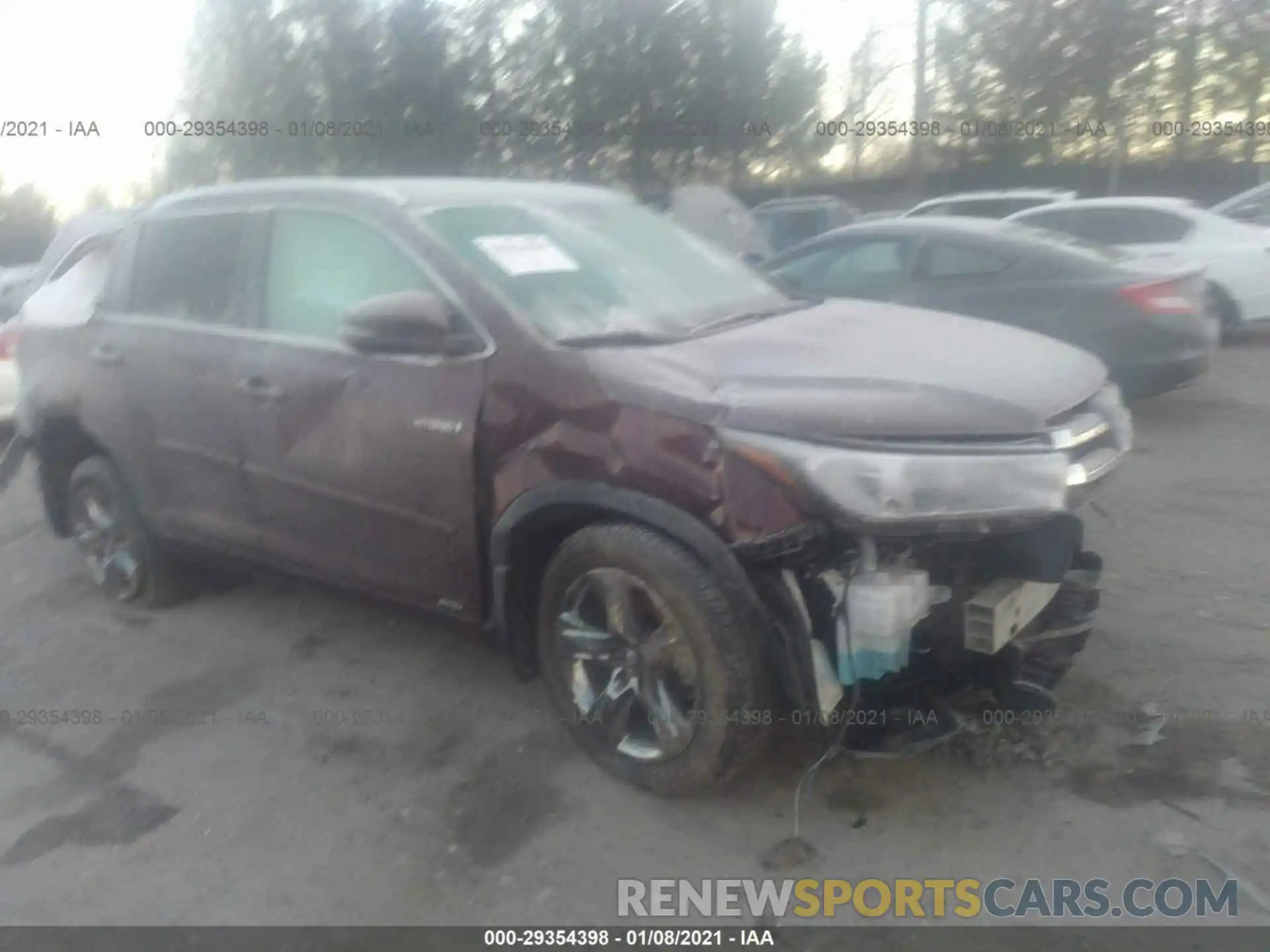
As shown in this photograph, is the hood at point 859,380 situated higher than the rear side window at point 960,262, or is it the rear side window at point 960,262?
the hood at point 859,380

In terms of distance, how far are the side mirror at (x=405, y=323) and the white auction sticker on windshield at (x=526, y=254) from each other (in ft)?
0.85

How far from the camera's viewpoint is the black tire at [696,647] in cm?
293

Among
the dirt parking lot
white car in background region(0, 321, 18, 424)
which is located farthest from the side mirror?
white car in background region(0, 321, 18, 424)

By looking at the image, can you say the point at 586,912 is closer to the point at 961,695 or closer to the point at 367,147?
the point at 961,695

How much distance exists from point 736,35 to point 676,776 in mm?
22099

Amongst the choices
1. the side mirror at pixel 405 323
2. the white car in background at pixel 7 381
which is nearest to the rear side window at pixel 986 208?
the white car in background at pixel 7 381

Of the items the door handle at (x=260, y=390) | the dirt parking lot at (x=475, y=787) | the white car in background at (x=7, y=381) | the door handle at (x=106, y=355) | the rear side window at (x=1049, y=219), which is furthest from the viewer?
the rear side window at (x=1049, y=219)

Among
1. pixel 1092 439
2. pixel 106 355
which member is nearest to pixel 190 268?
pixel 106 355

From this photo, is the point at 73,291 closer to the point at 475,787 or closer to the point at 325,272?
the point at 325,272

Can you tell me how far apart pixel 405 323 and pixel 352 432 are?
51cm

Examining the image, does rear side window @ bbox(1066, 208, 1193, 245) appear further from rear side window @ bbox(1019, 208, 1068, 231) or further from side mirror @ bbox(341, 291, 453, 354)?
side mirror @ bbox(341, 291, 453, 354)

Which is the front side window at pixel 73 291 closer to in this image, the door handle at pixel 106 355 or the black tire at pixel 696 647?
the door handle at pixel 106 355

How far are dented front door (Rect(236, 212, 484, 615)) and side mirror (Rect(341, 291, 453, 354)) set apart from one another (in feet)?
0.27

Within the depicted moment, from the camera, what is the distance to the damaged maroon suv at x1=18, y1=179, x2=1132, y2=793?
284 cm
